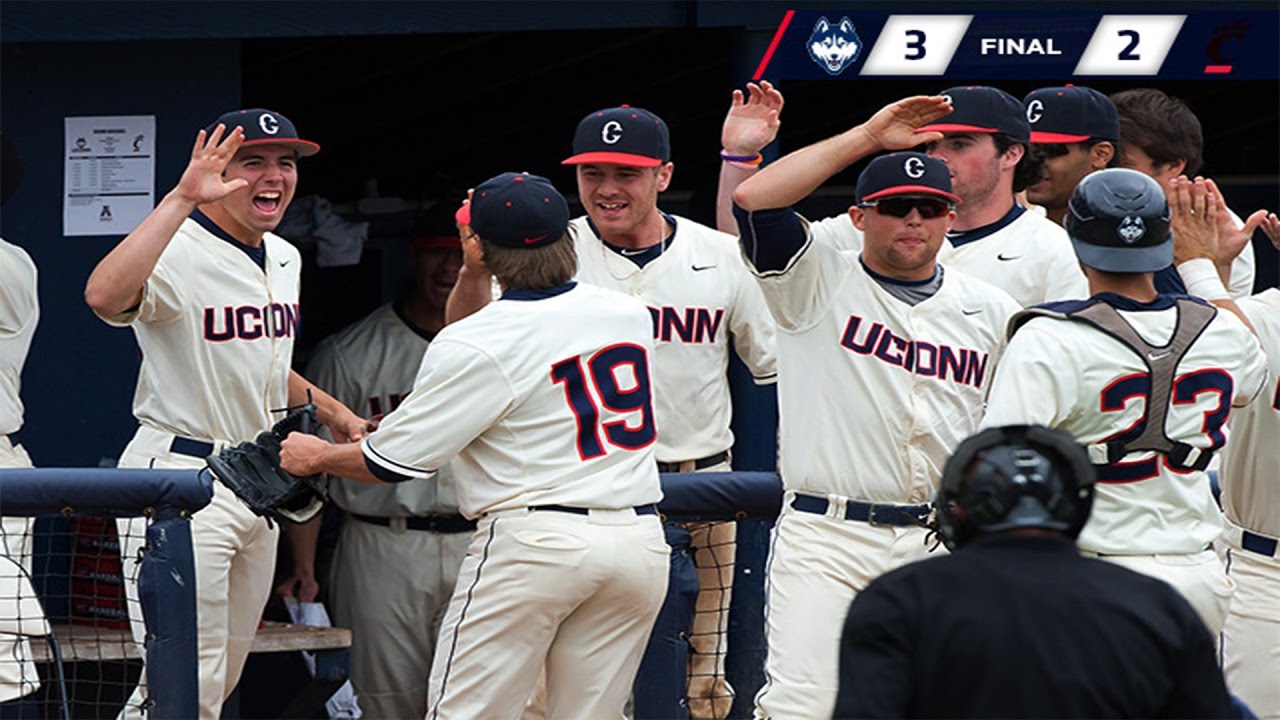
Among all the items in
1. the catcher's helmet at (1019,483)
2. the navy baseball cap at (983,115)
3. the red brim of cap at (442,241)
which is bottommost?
the catcher's helmet at (1019,483)

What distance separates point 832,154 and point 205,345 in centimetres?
185

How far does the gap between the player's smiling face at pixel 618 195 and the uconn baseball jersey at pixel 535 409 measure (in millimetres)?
1064

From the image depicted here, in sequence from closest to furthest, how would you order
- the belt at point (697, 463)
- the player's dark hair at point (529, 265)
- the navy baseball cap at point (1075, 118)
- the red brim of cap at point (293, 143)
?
the player's dark hair at point (529, 265) < the navy baseball cap at point (1075, 118) < the red brim of cap at point (293, 143) < the belt at point (697, 463)

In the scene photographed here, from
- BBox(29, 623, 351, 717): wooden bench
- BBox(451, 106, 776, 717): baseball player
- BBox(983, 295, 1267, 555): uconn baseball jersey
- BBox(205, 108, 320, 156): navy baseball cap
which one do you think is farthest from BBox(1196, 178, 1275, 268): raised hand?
BBox(29, 623, 351, 717): wooden bench

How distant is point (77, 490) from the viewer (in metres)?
4.89

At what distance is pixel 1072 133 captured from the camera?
5242mm

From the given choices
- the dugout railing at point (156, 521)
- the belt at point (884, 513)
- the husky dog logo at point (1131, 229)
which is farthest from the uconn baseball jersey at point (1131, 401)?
the dugout railing at point (156, 521)

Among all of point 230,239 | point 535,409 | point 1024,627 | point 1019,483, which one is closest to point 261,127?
point 230,239

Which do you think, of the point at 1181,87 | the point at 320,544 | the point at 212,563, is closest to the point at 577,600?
the point at 212,563

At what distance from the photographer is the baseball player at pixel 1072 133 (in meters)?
5.22

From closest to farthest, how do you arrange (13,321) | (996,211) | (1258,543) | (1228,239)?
(1228,239), (1258,543), (996,211), (13,321)

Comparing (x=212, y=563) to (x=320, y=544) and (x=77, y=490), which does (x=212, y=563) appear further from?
(x=320, y=544)

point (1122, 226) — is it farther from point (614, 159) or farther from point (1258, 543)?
point (614, 159)

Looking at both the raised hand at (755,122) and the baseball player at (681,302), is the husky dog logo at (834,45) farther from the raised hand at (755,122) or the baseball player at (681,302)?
the raised hand at (755,122)
